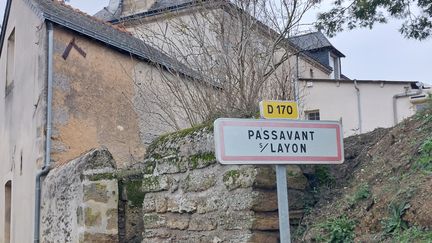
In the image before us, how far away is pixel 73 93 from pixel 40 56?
3.03 feet

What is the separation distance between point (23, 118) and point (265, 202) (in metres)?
8.44

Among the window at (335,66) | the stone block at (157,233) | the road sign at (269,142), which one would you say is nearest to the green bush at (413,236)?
the road sign at (269,142)

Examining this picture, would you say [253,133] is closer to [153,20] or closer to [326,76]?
[153,20]

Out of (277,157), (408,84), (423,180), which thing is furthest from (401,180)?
(408,84)

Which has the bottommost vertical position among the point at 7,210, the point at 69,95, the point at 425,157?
the point at 7,210

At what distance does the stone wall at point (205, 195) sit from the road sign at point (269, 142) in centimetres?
101

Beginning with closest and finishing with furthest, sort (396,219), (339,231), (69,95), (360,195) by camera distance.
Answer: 1. (396,219)
2. (339,231)
3. (360,195)
4. (69,95)

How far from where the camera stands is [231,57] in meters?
7.29

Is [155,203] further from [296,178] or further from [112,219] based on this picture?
[112,219]

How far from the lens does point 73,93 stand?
1034 centimetres

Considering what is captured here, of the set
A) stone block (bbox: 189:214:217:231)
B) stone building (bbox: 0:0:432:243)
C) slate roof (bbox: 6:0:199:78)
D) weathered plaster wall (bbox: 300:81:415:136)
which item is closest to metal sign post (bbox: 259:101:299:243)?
stone block (bbox: 189:214:217:231)

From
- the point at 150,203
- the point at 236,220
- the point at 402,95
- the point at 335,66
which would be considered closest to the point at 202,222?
the point at 236,220

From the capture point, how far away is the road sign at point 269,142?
2.99 metres

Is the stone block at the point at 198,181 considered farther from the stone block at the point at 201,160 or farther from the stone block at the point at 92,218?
the stone block at the point at 92,218
